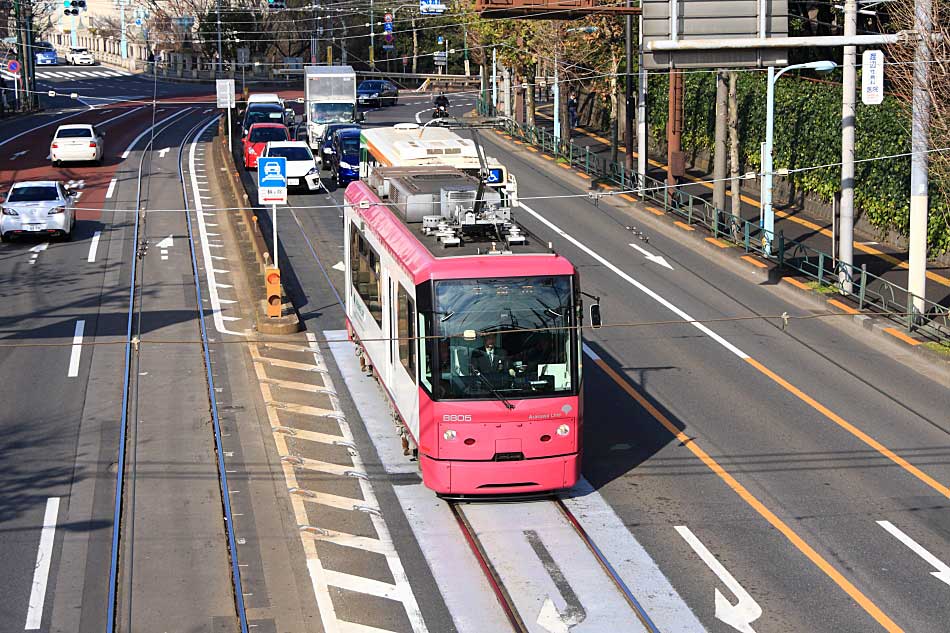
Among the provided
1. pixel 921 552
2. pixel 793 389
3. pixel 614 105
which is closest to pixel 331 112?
pixel 614 105

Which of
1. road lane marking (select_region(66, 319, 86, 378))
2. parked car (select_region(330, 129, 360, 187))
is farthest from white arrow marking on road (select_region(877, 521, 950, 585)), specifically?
parked car (select_region(330, 129, 360, 187))

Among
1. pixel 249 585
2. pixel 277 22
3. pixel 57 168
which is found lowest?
pixel 249 585

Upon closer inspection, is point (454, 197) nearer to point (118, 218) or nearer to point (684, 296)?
point (684, 296)

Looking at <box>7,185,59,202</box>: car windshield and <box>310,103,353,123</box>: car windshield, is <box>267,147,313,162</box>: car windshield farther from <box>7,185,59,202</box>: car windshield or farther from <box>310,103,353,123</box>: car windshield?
<box>310,103,353,123</box>: car windshield

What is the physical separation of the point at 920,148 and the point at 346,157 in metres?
24.5

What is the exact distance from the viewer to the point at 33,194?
3741 centimetres

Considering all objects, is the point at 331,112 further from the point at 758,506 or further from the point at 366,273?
the point at 758,506

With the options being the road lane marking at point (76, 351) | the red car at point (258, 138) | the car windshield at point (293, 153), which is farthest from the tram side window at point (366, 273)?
the red car at point (258, 138)

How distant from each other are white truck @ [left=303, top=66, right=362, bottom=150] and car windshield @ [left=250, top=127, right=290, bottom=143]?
5.90m

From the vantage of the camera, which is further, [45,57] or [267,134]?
[45,57]

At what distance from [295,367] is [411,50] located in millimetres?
104147

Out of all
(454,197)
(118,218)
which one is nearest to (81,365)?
(454,197)

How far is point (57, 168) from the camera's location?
5250 centimetres

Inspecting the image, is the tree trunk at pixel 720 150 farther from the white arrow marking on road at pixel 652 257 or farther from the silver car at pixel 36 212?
the silver car at pixel 36 212
